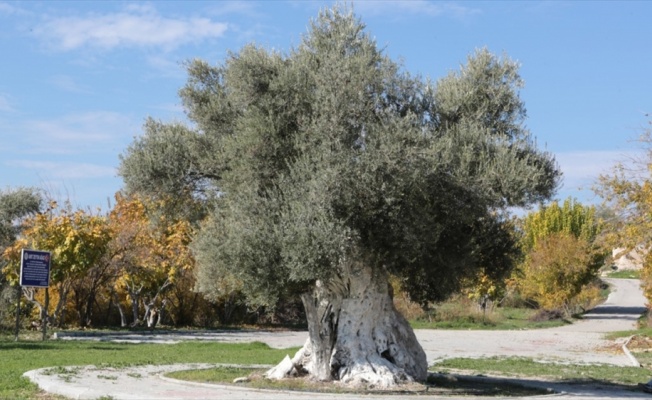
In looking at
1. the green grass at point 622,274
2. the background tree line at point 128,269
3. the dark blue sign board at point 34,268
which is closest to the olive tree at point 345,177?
the background tree line at point 128,269

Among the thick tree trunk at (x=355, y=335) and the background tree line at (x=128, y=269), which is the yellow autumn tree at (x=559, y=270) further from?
the thick tree trunk at (x=355, y=335)

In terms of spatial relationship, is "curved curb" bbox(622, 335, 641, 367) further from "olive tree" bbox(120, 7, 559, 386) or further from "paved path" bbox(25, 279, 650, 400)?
"olive tree" bbox(120, 7, 559, 386)

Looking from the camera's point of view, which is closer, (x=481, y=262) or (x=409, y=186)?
(x=409, y=186)

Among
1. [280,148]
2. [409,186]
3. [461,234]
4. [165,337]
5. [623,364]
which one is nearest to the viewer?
[409,186]

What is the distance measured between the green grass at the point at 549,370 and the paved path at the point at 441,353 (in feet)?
5.60

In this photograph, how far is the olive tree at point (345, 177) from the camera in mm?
14852

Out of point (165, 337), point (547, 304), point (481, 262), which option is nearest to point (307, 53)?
point (481, 262)

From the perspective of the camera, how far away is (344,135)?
15.3 meters

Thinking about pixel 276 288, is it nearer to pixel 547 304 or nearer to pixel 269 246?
pixel 269 246

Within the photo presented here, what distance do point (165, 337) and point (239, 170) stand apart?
19485 mm

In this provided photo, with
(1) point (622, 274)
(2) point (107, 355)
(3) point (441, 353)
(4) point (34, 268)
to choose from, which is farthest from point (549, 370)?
(1) point (622, 274)

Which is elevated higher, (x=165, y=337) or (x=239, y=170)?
(x=239, y=170)

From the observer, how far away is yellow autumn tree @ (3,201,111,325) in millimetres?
34094

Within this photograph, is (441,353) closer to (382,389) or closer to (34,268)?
(382,389)
